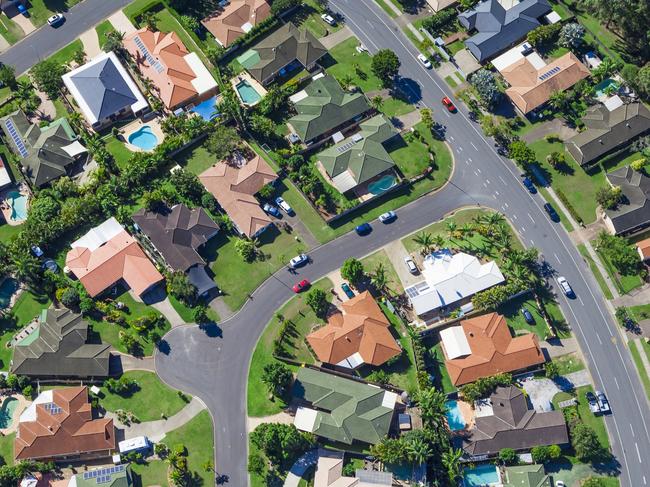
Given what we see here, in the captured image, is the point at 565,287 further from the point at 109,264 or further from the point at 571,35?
the point at 109,264

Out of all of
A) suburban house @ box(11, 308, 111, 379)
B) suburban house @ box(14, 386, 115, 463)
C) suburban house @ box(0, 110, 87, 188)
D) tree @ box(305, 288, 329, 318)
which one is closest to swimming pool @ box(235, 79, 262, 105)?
suburban house @ box(0, 110, 87, 188)

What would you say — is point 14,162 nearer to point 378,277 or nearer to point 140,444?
point 140,444

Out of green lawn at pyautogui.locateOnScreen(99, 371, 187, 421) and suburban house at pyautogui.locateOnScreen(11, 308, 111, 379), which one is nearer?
green lawn at pyautogui.locateOnScreen(99, 371, 187, 421)

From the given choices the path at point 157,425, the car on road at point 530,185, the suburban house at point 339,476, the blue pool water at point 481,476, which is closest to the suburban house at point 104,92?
the path at point 157,425

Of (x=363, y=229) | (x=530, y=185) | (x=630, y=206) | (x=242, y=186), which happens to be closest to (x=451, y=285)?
(x=363, y=229)

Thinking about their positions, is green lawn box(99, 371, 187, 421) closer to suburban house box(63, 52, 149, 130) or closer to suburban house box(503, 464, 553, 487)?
suburban house box(63, 52, 149, 130)

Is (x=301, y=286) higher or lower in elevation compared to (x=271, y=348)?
higher

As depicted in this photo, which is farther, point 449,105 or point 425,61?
point 425,61
